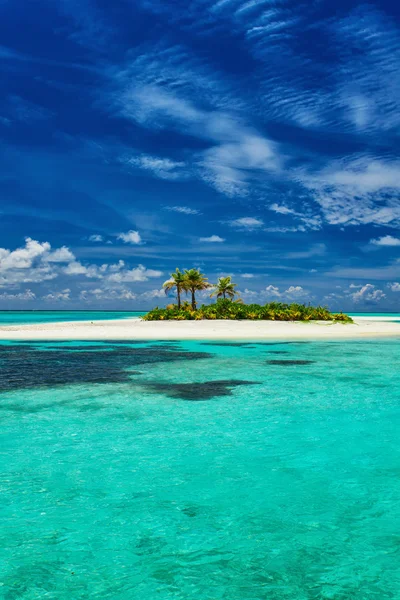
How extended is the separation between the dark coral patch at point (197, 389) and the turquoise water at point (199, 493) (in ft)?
0.30

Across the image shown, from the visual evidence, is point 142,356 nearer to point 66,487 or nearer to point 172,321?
point 66,487

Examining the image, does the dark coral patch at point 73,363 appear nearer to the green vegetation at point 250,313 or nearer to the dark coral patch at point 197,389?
→ the dark coral patch at point 197,389

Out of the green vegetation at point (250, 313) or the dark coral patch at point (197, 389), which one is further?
the green vegetation at point (250, 313)

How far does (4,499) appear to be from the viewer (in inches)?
265

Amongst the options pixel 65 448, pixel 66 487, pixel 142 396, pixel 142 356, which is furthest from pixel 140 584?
pixel 142 356

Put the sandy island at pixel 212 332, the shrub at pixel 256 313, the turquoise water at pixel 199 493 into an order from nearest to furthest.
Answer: the turquoise water at pixel 199 493
the sandy island at pixel 212 332
the shrub at pixel 256 313

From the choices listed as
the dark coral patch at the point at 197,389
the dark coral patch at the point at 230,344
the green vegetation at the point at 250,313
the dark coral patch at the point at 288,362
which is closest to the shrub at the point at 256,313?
the green vegetation at the point at 250,313

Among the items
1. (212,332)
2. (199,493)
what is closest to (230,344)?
(212,332)

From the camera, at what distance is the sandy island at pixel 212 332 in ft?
136

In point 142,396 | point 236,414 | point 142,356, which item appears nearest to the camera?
point 236,414

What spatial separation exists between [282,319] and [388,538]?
5061 cm

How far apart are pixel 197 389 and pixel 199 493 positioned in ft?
29.1

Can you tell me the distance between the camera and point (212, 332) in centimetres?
4541

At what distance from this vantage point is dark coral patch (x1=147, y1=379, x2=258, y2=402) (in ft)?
48.1
